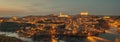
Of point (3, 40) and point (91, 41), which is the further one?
point (91, 41)

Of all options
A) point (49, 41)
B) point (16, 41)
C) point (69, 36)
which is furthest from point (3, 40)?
point (69, 36)

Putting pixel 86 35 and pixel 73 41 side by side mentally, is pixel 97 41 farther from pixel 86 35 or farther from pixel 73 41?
pixel 86 35

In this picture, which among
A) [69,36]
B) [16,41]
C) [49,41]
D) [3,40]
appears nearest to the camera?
[3,40]

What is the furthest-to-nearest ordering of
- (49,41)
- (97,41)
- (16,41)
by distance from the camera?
(97,41), (49,41), (16,41)

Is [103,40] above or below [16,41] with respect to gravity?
below

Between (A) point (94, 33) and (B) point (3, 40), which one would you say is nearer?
(B) point (3, 40)

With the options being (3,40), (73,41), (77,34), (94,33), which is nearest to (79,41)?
(73,41)

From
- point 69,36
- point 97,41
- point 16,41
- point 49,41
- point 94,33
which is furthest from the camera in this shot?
point 94,33

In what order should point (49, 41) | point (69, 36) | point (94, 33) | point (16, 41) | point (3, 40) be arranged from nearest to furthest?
1. point (3, 40)
2. point (16, 41)
3. point (49, 41)
4. point (69, 36)
5. point (94, 33)

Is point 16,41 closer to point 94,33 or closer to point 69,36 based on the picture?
point 69,36
